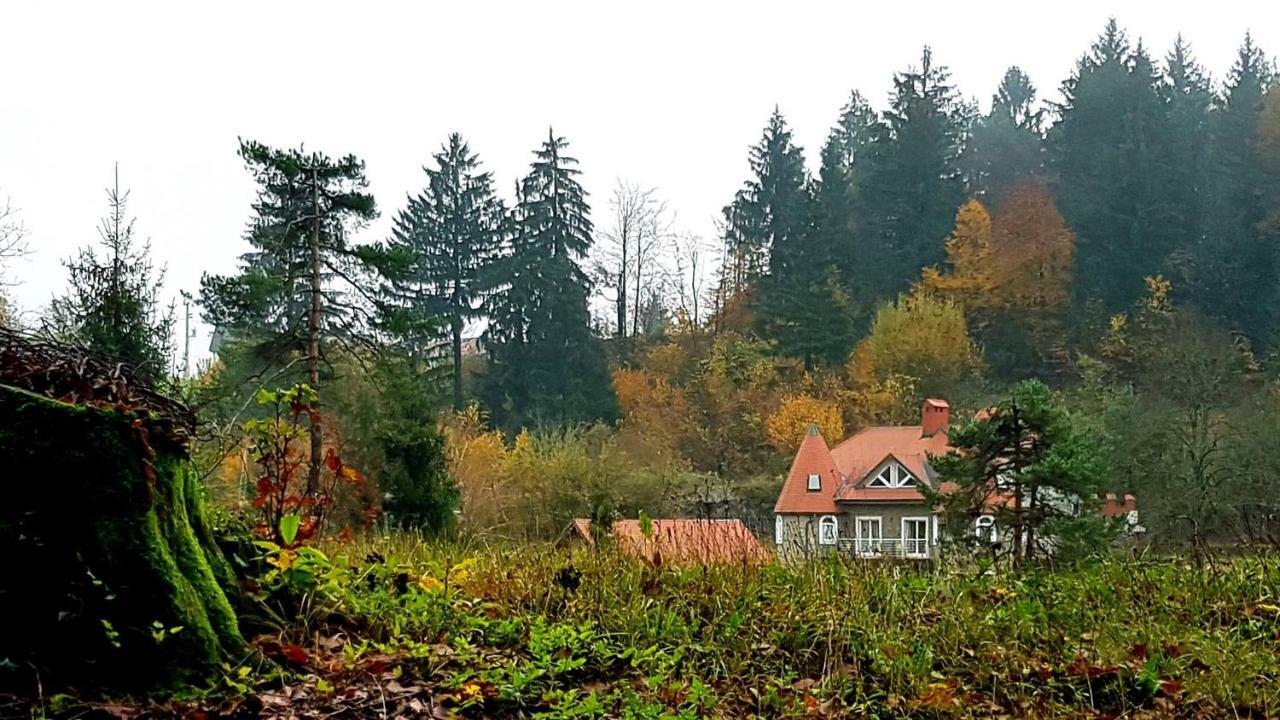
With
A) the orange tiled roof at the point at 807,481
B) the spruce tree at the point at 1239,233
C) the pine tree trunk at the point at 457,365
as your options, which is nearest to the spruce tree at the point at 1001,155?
the spruce tree at the point at 1239,233

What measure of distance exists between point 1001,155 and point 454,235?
26.9 meters

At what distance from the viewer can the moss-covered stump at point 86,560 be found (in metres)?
3.20

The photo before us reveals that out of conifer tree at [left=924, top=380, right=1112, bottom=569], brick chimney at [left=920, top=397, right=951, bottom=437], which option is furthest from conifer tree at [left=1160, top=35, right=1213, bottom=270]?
conifer tree at [left=924, top=380, right=1112, bottom=569]

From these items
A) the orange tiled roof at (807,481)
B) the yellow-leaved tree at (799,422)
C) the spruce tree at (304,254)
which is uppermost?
the spruce tree at (304,254)

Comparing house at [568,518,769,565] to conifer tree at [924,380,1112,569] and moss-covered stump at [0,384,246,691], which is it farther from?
conifer tree at [924,380,1112,569]

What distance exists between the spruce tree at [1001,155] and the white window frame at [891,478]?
2241cm

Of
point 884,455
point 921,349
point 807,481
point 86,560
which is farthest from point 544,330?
point 86,560

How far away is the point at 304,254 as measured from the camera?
661 inches

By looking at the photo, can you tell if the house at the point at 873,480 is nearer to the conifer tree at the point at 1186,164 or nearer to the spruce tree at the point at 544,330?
the spruce tree at the point at 544,330

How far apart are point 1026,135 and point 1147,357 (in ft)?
59.0

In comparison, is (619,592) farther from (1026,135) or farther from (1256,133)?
(1026,135)

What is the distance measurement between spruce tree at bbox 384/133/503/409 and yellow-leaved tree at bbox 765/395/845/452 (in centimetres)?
1290

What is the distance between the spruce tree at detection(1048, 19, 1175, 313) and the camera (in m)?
41.0

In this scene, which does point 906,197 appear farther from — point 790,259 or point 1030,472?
point 1030,472
